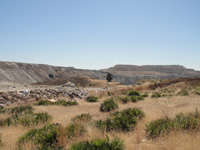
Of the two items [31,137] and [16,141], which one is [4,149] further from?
[31,137]

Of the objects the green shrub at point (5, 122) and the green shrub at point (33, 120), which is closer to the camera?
the green shrub at point (33, 120)

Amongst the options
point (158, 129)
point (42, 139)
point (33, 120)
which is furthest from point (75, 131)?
point (33, 120)

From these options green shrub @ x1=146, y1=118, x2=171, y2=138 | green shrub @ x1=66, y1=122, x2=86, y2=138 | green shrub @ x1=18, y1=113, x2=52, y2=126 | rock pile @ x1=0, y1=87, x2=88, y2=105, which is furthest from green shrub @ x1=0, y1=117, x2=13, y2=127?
rock pile @ x1=0, y1=87, x2=88, y2=105

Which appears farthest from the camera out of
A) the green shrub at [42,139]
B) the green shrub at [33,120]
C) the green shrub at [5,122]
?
the green shrub at [5,122]

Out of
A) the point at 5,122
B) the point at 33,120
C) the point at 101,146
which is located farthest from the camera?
the point at 33,120

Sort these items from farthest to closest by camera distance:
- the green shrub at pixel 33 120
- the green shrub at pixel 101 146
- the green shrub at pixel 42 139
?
1. the green shrub at pixel 33 120
2. the green shrub at pixel 42 139
3. the green shrub at pixel 101 146

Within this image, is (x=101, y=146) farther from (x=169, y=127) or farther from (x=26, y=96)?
(x=26, y=96)

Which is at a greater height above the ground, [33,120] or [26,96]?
[33,120]

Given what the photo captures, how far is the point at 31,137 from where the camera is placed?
529 cm

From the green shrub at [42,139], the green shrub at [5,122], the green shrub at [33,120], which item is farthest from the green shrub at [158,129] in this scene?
the green shrub at [5,122]

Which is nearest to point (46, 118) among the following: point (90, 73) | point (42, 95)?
point (42, 95)

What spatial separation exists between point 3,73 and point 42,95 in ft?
222

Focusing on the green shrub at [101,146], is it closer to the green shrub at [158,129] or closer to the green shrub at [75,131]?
the green shrub at [75,131]

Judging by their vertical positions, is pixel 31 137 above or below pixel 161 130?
below
